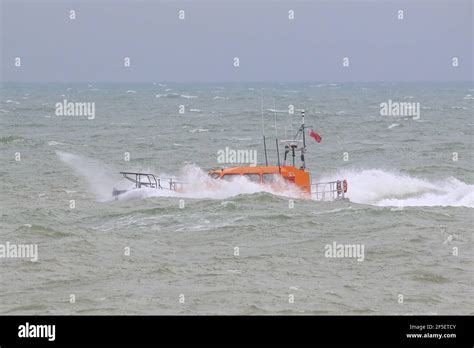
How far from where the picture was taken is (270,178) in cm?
3462

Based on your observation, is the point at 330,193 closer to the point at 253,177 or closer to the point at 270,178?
the point at 270,178

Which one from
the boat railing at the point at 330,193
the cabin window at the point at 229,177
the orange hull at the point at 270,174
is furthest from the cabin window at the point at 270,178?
the boat railing at the point at 330,193

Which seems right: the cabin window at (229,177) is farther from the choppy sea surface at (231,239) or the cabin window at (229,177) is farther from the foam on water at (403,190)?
the foam on water at (403,190)

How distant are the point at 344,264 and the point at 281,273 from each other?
6.52 feet

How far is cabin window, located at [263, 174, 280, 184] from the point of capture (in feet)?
113

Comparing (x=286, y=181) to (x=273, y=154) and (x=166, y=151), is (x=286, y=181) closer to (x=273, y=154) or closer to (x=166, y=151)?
(x=273, y=154)

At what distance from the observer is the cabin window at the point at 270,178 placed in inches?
1362

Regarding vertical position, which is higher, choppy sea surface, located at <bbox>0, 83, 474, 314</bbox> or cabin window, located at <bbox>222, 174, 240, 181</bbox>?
cabin window, located at <bbox>222, 174, 240, 181</bbox>

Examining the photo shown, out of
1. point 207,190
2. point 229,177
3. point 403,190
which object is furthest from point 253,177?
point 403,190

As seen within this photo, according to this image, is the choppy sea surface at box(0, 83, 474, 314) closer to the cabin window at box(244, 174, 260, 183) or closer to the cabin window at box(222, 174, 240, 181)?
the cabin window at box(222, 174, 240, 181)

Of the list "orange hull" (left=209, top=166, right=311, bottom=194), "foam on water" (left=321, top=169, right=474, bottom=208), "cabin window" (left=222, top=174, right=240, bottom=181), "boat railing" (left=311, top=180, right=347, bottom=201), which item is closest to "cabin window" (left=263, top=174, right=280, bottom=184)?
"orange hull" (left=209, top=166, right=311, bottom=194)

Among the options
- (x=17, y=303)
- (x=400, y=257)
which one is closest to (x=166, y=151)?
(x=400, y=257)

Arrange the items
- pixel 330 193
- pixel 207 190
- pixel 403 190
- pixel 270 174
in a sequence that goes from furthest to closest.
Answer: pixel 403 190 → pixel 330 193 → pixel 207 190 → pixel 270 174

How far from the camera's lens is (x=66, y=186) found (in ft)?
133
